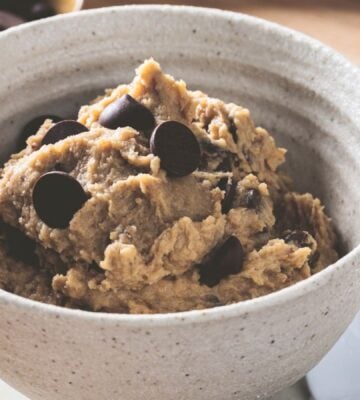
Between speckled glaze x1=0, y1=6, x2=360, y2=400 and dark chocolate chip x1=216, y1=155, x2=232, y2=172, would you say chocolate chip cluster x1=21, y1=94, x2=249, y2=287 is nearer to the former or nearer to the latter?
dark chocolate chip x1=216, y1=155, x2=232, y2=172

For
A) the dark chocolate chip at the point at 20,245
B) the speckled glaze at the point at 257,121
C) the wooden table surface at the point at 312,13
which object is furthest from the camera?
the wooden table surface at the point at 312,13

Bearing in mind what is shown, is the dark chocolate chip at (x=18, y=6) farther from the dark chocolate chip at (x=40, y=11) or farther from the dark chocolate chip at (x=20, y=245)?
the dark chocolate chip at (x=20, y=245)

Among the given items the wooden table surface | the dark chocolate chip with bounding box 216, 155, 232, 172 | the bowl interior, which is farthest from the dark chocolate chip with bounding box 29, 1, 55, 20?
the dark chocolate chip with bounding box 216, 155, 232, 172

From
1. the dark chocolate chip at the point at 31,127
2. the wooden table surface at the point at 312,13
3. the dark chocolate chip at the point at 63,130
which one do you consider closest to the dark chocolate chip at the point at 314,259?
the dark chocolate chip at the point at 63,130

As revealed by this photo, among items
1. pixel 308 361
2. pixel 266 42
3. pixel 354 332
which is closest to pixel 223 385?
pixel 308 361

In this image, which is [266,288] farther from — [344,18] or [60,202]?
[344,18]
